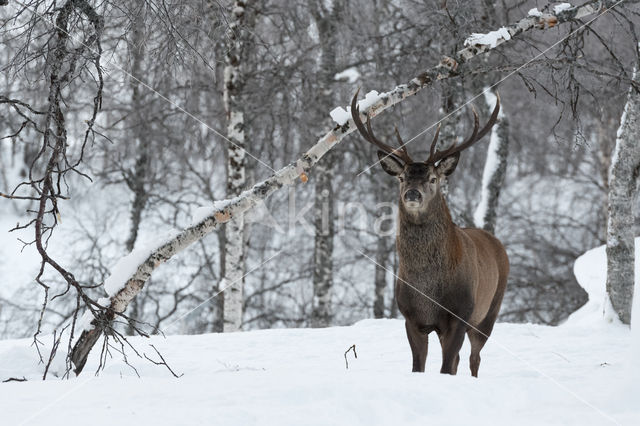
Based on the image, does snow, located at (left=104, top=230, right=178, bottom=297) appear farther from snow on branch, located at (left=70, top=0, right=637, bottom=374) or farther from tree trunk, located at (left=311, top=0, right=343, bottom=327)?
tree trunk, located at (left=311, top=0, right=343, bottom=327)

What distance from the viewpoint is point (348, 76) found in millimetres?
12383

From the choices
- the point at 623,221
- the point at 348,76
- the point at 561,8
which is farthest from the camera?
the point at 348,76

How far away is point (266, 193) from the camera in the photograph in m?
5.25

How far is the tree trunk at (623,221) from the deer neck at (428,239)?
3991 mm

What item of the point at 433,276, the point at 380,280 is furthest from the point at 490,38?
the point at 380,280

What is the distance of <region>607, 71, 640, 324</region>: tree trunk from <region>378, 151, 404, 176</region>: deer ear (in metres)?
4.25

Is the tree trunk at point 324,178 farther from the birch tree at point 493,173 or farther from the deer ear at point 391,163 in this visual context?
the deer ear at point 391,163

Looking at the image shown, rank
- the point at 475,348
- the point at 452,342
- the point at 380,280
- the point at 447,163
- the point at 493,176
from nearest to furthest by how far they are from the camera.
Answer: the point at 452,342 < the point at 447,163 < the point at 475,348 < the point at 493,176 < the point at 380,280

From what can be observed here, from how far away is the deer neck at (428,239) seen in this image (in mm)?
5336

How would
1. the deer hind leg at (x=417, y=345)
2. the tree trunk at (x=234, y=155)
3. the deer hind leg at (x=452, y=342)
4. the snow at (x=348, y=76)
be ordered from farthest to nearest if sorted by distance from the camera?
the snow at (x=348, y=76), the tree trunk at (x=234, y=155), the deer hind leg at (x=417, y=345), the deer hind leg at (x=452, y=342)

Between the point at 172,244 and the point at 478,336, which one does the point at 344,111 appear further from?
the point at 478,336

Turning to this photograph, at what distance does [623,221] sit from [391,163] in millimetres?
4372

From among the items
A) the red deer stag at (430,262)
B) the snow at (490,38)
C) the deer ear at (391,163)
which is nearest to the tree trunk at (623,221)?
the snow at (490,38)

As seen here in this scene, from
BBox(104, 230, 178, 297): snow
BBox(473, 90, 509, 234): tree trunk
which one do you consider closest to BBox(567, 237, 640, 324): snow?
BBox(473, 90, 509, 234): tree trunk
